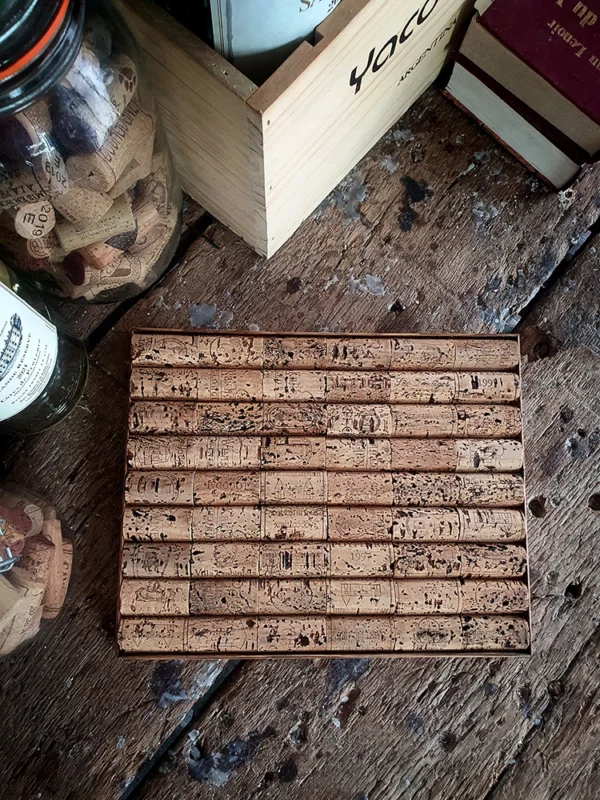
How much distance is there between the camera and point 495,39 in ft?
2.24

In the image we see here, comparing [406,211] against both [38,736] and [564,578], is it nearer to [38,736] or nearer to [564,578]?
[564,578]

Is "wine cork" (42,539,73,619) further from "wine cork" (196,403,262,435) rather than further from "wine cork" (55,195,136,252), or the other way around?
"wine cork" (55,195,136,252)

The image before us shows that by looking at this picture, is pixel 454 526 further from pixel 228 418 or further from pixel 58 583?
pixel 58 583

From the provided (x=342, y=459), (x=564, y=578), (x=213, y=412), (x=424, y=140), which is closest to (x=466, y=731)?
(x=564, y=578)

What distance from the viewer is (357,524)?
68 centimetres

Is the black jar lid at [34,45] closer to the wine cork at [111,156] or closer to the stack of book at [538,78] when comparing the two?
the wine cork at [111,156]

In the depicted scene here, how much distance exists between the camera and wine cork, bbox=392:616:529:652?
672 mm

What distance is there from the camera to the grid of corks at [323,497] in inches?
26.3

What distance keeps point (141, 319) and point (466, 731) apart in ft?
1.85

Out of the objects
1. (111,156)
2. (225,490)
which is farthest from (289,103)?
(225,490)

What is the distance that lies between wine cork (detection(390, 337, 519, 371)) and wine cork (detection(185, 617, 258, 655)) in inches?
11.9

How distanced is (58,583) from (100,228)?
35 cm

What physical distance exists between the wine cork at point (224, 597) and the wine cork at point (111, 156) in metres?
0.38

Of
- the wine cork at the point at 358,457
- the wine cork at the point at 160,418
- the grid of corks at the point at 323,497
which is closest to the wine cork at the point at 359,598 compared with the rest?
the grid of corks at the point at 323,497
